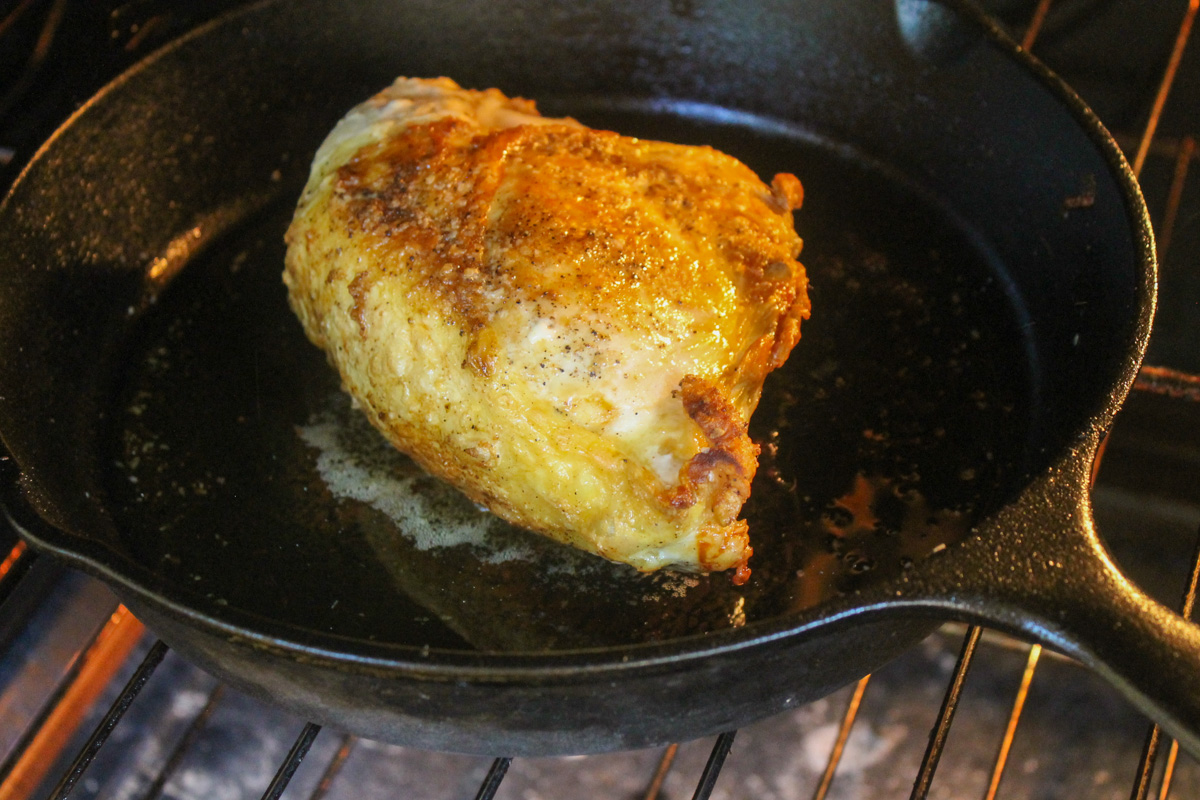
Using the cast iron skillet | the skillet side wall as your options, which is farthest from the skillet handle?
the skillet side wall

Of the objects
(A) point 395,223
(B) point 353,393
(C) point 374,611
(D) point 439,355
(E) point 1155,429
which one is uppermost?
(A) point 395,223

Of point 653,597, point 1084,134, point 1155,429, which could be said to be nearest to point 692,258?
point 653,597

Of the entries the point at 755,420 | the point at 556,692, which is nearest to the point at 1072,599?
the point at 556,692

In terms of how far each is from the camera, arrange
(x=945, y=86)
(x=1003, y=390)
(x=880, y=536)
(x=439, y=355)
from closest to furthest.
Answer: (x=439, y=355) < (x=880, y=536) < (x=1003, y=390) < (x=945, y=86)

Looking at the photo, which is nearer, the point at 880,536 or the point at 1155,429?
the point at 880,536

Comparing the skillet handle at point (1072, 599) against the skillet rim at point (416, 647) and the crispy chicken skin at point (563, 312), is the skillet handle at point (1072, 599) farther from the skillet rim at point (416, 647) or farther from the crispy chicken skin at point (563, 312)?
the crispy chicken skin at point (563, 312)

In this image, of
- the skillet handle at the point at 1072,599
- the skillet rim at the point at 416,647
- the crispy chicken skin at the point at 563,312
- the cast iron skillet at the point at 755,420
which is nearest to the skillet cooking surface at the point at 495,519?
the cast iron skillet at the point at 755,420

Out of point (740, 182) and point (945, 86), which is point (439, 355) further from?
point (945, 86)
